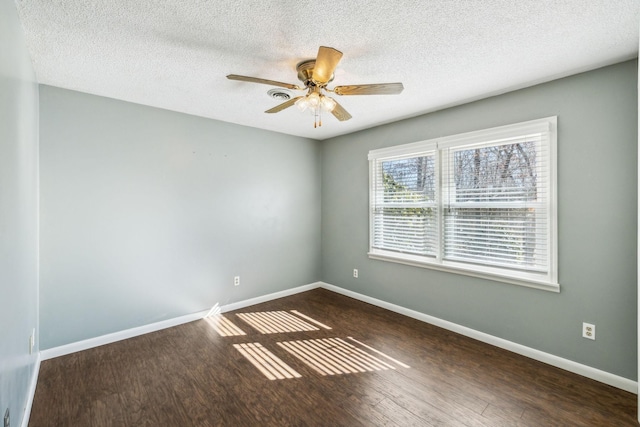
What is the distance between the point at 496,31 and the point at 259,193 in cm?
314

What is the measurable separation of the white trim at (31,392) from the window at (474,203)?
3.43 m

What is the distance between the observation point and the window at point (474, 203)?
2658 millimetres

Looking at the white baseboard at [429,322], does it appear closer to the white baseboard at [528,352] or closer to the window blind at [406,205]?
the white baseboard at [528,352]

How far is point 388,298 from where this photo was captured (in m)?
3.91

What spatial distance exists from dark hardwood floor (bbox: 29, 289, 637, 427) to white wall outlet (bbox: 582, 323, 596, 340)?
332 mm

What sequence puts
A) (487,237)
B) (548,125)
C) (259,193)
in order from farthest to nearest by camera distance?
(259,193) < (487,237) < (548,125)

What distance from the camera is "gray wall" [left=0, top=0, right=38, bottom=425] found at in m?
1.40

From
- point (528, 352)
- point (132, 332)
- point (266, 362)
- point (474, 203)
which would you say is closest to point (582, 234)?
point (474, 203)

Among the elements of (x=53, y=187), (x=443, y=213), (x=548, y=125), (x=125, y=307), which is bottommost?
(x=125, y=307)

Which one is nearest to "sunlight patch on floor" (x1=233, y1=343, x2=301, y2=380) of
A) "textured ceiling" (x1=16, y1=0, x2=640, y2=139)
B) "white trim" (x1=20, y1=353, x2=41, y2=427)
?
"white trim" (x1=20, y1=353, x2=41, y2=427)

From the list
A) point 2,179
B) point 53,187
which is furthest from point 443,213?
point 53,187

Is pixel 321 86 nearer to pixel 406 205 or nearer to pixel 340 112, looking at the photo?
pixel 340 112

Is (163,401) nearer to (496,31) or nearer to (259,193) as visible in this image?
(259,193)

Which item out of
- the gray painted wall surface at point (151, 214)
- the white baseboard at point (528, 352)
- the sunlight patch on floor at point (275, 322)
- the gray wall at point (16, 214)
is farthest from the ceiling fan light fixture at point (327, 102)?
the white baseboard at point (528, 352)
